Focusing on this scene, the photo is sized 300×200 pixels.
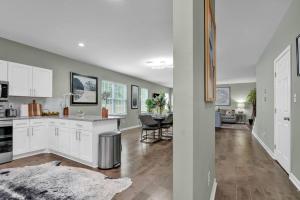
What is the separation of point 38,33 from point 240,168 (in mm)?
4860

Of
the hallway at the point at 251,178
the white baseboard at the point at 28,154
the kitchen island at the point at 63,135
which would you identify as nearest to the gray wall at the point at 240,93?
the hallway at the point at 251,178

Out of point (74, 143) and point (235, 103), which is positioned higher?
point (235, 103)

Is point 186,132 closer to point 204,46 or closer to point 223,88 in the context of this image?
point 204,46

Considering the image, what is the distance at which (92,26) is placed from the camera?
3.04 metres

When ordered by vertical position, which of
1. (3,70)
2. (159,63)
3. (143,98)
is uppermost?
(159,63)

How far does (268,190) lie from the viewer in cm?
218

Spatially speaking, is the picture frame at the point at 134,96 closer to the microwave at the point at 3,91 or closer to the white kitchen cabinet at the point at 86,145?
the white kitchen cabinet at the point at 86,145

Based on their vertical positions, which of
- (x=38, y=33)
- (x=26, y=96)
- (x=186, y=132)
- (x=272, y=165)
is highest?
(x=38, y=33)

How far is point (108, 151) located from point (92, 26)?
7.92 ft

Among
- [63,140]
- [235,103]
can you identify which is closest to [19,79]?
[63,140]

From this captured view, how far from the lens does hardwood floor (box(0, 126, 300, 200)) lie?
208 cm

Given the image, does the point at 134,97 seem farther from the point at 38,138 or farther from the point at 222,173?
the point at 222,173

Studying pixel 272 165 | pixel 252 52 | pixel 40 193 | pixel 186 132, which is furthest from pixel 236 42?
pixel 40 193

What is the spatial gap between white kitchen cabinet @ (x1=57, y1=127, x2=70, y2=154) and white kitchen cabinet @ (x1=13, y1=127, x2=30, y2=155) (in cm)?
67
